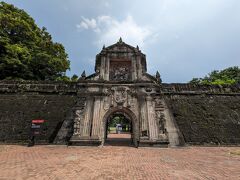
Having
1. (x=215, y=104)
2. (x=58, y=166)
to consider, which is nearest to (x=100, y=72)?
(x=58, y=166)

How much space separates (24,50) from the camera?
1822 cm

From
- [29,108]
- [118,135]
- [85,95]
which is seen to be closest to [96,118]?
[85,95]

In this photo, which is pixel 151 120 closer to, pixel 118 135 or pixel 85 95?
pixel 85 95

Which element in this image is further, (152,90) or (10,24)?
(10,24)

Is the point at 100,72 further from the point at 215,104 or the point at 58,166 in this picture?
the point at 215,104

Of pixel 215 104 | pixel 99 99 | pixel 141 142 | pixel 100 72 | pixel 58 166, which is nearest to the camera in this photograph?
pixel 58 166

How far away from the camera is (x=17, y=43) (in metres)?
19.8

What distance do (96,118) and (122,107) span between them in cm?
237

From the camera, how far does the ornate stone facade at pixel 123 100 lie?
→ 38.6 feet

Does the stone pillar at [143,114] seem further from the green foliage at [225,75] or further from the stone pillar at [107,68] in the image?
the green foliage at [225,75]

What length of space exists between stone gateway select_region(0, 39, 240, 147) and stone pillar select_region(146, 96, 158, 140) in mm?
45

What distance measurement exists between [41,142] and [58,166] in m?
6.62

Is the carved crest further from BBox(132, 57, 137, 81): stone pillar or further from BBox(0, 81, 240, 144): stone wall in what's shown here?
BBox(0, 81, 240, 144): stone wall

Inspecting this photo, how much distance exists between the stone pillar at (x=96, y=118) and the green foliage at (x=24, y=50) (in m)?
11.3
